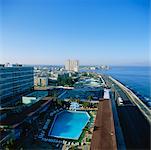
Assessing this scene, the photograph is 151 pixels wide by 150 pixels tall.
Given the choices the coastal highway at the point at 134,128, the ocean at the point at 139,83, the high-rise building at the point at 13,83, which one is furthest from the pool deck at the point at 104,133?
the ocean at the point at 139,83

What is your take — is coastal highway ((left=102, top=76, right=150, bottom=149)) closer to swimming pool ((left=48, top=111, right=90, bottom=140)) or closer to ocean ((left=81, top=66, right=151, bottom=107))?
swimming pool ((left=48, top=111, right=90, bottom=140))

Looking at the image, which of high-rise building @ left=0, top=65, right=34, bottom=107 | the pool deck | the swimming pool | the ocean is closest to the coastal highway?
the pool deck

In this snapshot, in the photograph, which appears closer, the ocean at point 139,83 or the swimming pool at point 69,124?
the swimming pool at point 69,124

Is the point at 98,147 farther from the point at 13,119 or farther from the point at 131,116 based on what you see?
the point at 131,116

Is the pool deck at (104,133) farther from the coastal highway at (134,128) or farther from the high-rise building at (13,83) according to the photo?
the high-rise building at (13,83)

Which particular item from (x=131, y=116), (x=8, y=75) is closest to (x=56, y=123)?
(x=131, y=116)

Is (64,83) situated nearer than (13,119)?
No

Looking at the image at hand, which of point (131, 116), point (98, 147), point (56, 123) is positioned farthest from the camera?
point (131, 116)

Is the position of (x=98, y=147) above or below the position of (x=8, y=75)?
below

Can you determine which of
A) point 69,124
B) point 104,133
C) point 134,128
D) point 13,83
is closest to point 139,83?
point 13,83
